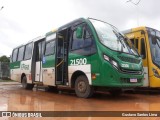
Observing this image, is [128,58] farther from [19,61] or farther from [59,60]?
[19,61]

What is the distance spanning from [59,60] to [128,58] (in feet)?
10.9

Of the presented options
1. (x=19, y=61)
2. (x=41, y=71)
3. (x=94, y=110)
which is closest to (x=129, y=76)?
(x=94, y=110)

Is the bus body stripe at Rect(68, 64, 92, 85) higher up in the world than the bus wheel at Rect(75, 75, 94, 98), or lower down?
higher up

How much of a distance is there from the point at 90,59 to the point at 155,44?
12.3 feet

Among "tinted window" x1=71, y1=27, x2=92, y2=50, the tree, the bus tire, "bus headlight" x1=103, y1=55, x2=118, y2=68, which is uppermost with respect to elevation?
the tree

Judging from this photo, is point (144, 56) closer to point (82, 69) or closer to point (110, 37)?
point (110, 37)

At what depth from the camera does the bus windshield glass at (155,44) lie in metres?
10.3

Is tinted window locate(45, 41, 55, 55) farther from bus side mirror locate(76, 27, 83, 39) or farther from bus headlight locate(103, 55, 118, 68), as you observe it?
bus headlight locate(103, 55, 118, 68)

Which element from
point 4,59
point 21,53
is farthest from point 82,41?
point 4,59

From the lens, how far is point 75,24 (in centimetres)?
960

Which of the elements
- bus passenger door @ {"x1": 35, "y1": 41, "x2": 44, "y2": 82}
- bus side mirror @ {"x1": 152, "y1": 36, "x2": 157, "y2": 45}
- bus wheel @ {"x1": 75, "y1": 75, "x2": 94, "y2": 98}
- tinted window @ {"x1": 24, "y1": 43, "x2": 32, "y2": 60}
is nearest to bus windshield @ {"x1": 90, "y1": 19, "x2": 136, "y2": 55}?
bus wheel @ {"x1": 75, "y1": 75, "x2": 94, "y2": 98}

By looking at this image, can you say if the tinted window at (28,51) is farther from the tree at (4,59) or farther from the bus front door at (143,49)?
the tree at (4,59)

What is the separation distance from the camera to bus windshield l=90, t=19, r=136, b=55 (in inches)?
330

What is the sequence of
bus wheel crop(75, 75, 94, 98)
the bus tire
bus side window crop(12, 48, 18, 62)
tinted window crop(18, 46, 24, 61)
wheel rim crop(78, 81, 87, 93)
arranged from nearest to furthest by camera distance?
bus wheel crop(75, 75, 94, 98), wheel rim crop(78, 81, 87, 93), the bus tire, tinted window crop(18, 46, 24, 61), bus side window crop(12, 48, 18, 62)
